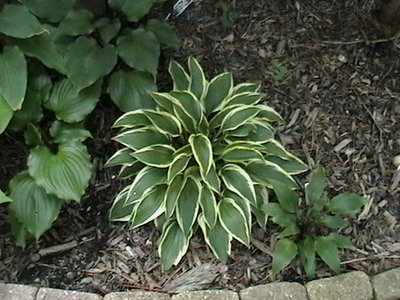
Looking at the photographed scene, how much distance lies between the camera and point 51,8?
104 inches

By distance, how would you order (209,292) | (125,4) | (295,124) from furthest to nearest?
1. (295,124)
2. (125,4)
3. (209,292)

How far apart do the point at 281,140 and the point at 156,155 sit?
65 cm

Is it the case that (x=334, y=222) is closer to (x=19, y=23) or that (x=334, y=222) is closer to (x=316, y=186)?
(x=316, y=186)

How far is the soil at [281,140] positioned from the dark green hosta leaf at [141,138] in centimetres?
27

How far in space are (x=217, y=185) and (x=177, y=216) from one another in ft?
0.72

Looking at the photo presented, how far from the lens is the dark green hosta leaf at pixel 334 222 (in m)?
2.53

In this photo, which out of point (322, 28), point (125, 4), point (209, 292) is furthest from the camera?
point (322, 28)

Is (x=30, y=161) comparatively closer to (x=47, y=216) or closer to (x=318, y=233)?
(x=47, y=216)

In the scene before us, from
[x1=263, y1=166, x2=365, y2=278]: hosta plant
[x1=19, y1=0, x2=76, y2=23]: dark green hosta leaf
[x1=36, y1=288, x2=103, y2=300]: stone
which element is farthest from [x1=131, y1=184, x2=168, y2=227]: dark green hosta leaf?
[x1=19, y1=0, x2=76, y2=23]: dark green hosta leaf

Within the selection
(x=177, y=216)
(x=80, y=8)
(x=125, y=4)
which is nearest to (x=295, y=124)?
(x=177, y=216)

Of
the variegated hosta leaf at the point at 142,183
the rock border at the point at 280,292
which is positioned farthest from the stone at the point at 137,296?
the variegated hosta leaf at the point at 142,183

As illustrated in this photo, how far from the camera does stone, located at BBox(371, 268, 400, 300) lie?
246 centimetres

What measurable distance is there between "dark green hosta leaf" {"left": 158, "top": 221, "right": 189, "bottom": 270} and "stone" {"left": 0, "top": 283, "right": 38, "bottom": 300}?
56 centimetres

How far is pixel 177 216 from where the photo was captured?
2529 mm
